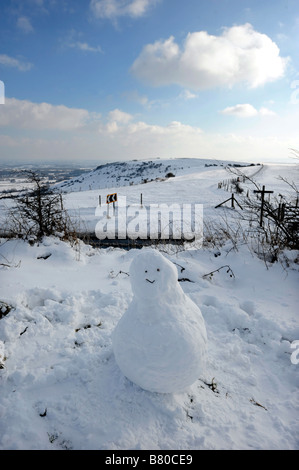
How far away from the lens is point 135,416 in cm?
199

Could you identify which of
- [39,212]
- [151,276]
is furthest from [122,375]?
[39,212]

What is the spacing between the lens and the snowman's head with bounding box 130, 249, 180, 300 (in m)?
1.97

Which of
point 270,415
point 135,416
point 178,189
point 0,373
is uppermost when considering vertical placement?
point 178,189

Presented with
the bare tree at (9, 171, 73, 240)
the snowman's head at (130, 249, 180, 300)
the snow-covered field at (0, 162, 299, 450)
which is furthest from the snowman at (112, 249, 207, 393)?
the bare tree at (9, 171, 73, 240)

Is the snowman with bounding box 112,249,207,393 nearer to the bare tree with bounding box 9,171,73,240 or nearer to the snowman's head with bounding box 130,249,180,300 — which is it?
the snowman's head with bounding box 130,249,180,300

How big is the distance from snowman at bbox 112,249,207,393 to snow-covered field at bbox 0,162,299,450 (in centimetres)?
29

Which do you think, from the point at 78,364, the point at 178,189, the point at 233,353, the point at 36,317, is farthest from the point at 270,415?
the point at 178,189

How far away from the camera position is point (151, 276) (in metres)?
1.96

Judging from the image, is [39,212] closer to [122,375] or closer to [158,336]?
[122,375]

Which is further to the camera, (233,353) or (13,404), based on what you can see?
(233,353)

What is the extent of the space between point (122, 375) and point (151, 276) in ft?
3.65

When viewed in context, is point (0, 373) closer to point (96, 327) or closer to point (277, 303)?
point (96, 327)

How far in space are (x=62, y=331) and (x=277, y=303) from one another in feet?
10.4

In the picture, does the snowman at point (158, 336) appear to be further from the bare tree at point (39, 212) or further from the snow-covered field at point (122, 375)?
the bare tree at point (39, 212)
